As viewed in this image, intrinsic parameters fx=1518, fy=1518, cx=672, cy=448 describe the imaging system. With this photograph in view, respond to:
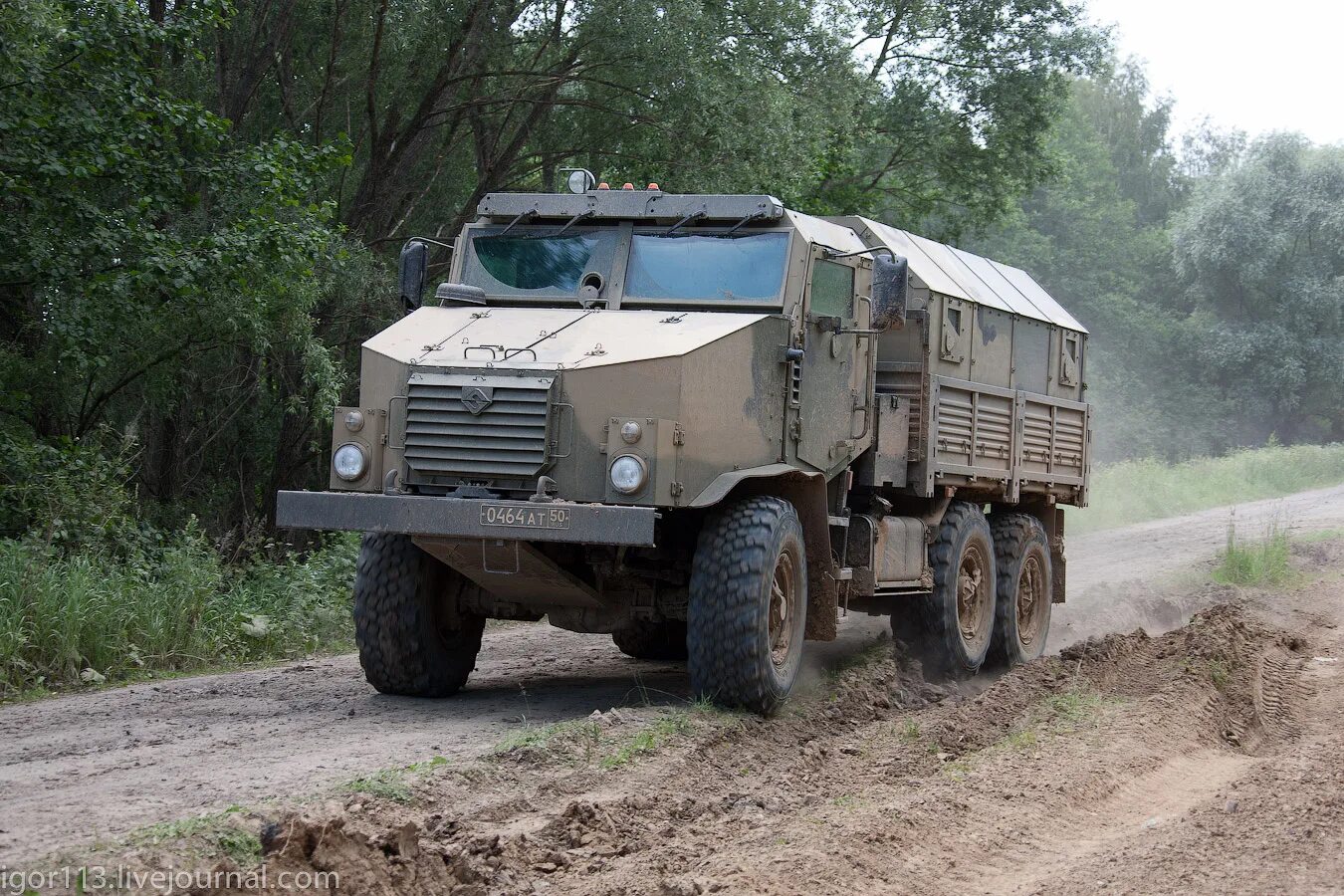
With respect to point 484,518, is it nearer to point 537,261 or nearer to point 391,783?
point 391,783

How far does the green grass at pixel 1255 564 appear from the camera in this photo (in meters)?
16.0

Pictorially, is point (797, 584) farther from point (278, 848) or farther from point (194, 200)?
point (194, 200)

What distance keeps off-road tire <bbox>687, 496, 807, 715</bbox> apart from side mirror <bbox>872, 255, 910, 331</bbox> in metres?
1.38

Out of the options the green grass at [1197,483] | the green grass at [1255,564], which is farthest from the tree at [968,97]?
the green grass at [1255,564]

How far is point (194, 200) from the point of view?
1270cm

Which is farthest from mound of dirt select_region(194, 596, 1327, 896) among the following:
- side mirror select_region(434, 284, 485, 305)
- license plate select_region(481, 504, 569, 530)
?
side mirror select_region(434, 284, 485, 305)

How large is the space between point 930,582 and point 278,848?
6.37 m

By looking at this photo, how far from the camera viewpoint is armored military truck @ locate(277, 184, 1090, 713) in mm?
7711

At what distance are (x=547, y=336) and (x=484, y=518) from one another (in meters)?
1.31

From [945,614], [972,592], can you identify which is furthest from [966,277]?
[945,614]

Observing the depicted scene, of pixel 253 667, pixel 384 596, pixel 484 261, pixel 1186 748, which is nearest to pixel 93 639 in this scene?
pixel 253 667

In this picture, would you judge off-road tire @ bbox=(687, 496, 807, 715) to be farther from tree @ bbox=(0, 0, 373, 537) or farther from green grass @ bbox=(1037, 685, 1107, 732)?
tree @ bbox=(0, 0, 373, 537)

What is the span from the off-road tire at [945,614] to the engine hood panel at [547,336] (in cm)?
302

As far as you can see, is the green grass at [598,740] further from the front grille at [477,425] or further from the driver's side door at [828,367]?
the driver's side door at [828,367]
